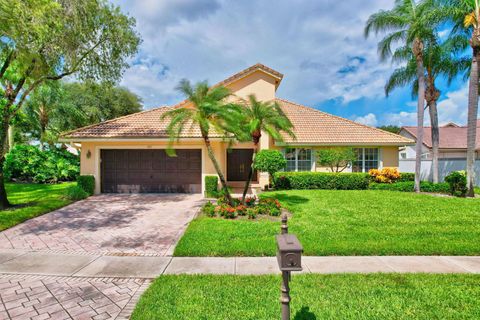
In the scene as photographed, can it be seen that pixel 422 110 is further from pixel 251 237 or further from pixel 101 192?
pixel 101 192

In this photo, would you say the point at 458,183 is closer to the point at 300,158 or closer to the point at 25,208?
the point at 300,158

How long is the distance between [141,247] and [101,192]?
9.81 metres

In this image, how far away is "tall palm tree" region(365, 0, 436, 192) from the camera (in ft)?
45.8

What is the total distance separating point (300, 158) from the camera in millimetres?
16969

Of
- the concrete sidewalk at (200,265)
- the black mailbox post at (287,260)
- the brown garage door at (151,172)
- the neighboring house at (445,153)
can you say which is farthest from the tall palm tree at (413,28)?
the black mailbox post at (287,260)

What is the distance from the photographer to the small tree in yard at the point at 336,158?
16.0 m

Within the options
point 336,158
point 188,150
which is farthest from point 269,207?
point 336,158

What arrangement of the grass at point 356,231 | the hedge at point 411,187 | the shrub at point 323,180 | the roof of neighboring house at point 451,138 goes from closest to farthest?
the grass at point 356,231 < the hedge at point 411,187 < the shrub at point 323,180 < the roof of neighboring house at point 451,138

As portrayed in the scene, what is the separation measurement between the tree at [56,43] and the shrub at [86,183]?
3.31 m

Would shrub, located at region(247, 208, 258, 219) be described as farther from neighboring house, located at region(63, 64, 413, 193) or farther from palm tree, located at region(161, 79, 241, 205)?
neighboring house, located at region(63, 64, 413, 193)

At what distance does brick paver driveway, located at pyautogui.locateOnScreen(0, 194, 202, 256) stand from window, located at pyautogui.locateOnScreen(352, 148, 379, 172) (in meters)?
11.4

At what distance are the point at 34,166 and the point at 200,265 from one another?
19933mm

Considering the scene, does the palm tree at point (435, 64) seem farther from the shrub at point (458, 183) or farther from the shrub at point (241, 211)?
the shrub at point (241, 211)

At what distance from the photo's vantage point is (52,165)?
19.0 m
